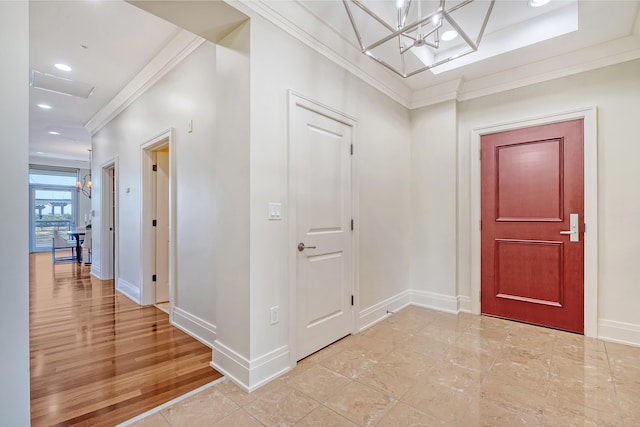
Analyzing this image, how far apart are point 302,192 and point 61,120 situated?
5.64m

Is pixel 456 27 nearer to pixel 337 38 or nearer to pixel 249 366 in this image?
pixel 337 38

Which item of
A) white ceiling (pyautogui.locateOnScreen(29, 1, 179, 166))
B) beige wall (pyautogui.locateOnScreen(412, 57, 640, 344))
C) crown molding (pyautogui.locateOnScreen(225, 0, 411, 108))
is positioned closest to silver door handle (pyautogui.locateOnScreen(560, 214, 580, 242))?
beige wall (pyautogui.locateOnScreen(412, 57, 640, 344))

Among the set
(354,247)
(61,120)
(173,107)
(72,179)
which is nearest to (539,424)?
(354,247)

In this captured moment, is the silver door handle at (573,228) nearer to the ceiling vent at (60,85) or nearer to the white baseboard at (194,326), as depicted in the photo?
the white baseboard at (194,326)

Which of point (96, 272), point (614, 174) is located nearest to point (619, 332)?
point (614, 174)

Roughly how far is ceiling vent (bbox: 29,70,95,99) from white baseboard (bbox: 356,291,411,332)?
4.47 metres

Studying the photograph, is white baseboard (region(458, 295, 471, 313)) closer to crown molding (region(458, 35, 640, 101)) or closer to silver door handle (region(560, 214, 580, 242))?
silver door handle (region(560, 214, 580, 242))

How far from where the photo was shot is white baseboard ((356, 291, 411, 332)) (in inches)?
117

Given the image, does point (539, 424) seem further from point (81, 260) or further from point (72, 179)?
point (72, 179)

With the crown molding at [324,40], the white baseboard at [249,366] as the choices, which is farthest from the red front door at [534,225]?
the white baseboard at [249,366]

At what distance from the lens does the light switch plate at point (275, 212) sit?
2.12 metres

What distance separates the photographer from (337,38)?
2.62 metres

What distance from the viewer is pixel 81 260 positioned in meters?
7.27

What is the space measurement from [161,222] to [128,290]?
46.5 inches
